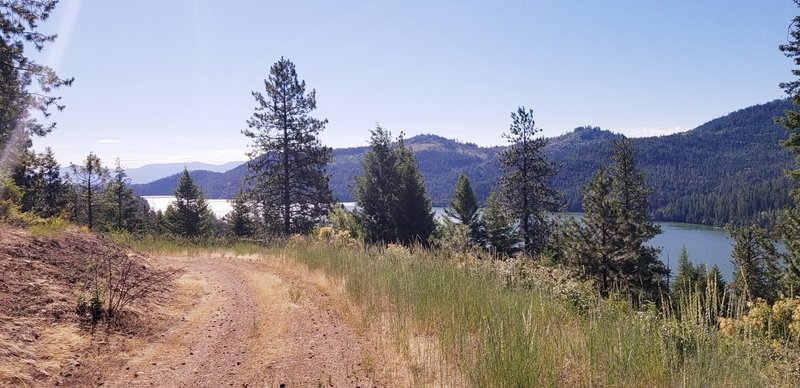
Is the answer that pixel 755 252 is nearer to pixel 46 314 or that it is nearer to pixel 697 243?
pixel 46 314

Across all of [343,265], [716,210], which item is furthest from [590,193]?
[716,210]

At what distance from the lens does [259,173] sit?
96.0 feet

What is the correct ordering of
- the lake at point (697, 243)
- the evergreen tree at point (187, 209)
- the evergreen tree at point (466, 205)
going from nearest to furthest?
1. the evergreen tree at point (466, 205)
2. the evergreen tree at point (187, 209)
3. the lake at point (697, 243)

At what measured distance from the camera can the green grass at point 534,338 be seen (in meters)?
3.25

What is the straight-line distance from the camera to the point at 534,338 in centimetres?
361

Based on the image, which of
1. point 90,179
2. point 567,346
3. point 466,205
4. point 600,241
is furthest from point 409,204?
A: point 90,179

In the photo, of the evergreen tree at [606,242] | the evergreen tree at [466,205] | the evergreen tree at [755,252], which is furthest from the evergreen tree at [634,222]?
the evergreen tree at [466,205]

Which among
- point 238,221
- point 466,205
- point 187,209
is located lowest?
point 238,221

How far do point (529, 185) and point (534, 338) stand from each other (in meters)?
29.9

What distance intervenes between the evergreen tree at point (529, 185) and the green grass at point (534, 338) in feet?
83.2

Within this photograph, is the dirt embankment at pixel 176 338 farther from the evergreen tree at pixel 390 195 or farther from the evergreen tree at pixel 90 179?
the evergreen tree at pixel 90 179

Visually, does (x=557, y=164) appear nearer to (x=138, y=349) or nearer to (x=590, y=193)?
(x=590, y=193)

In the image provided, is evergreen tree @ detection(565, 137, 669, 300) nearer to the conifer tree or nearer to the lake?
the conifer tree

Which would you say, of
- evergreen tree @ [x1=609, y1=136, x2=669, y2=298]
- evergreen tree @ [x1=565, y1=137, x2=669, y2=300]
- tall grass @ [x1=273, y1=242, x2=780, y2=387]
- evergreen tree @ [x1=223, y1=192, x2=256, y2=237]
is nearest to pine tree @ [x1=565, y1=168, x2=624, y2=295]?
evergreen tree @ [x1=565, y1=137, x2=669, y2=300]
